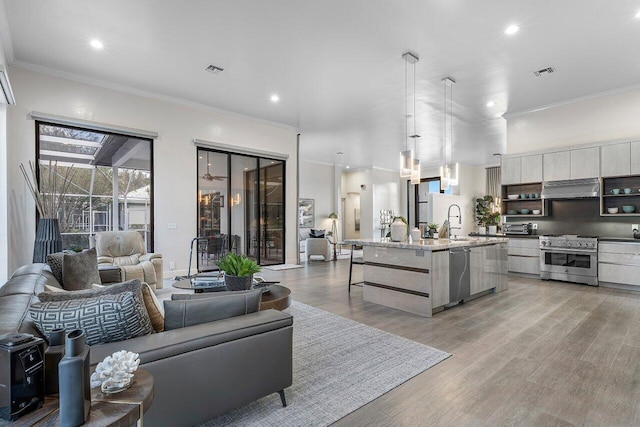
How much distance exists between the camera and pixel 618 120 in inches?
212

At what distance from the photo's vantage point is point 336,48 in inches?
167

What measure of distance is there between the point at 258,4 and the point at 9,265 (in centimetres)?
480

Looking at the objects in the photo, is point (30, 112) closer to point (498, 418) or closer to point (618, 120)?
point (498, 418)

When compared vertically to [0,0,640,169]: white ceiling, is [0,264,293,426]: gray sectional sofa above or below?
below

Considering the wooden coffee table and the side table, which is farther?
the wooden coffee table

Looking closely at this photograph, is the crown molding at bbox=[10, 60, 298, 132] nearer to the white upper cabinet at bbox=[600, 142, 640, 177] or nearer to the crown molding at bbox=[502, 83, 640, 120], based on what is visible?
the crown molding at bbox=[502, 83, 640, 120]

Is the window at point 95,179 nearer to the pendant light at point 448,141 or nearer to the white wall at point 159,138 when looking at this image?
the white wall at point 159,138

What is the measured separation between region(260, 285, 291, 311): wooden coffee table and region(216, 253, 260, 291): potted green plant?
0.75 feet

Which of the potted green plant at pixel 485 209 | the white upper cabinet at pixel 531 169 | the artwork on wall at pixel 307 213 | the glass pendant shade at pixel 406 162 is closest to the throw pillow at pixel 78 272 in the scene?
the glass pendant shade at pixel 406 162

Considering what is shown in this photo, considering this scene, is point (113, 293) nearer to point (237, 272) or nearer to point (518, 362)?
point (237, 272)

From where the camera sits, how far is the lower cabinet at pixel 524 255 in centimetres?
622

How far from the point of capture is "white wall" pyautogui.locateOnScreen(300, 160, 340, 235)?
12102mm

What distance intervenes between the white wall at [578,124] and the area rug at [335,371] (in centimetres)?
531

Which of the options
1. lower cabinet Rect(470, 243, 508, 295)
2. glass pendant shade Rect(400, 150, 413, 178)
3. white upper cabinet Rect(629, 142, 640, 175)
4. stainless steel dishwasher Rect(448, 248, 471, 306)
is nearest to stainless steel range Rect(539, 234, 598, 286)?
white upper cabinet Rect(629, 142, 640, 175)
